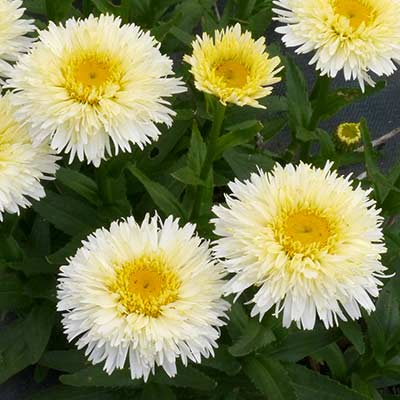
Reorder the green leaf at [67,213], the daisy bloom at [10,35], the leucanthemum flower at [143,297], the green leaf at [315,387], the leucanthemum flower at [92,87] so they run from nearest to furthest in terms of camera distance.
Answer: the leucanthemum flower at [143,297]
the leucanthemum flower at [92,87]
the daisy bloom at [10,35]
the green leaf at [315,387]
the green leaf at [67,213]

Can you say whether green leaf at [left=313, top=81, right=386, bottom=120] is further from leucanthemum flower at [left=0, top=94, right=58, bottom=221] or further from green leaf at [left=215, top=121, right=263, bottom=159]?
leucanthemum flower at [left=0, top=94, right=58, bottom=221]

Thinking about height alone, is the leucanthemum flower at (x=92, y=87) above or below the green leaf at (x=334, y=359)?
above

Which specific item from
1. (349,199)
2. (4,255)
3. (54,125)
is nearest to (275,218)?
(349,199)

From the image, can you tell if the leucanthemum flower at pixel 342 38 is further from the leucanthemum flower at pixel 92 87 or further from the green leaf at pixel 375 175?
the leucanthemum flower at pixel 92 87

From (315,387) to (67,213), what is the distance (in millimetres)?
587

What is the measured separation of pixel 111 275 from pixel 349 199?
354 millimetres

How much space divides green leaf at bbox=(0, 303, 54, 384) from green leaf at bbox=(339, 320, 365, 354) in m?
0.58

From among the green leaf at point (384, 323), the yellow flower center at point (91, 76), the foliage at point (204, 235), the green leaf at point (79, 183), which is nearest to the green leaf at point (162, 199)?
the foliage at point (204, 235)

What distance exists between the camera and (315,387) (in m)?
1.25

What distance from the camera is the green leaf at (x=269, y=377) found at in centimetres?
114

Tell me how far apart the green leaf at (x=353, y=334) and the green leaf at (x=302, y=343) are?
0.02 m

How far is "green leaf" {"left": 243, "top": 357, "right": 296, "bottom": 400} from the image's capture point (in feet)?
3.74

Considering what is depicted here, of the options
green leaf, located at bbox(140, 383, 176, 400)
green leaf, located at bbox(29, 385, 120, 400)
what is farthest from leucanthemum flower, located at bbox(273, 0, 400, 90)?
green leaf, located at bbox(29, 385, 120, 400)

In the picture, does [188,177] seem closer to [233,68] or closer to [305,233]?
[233,68]
